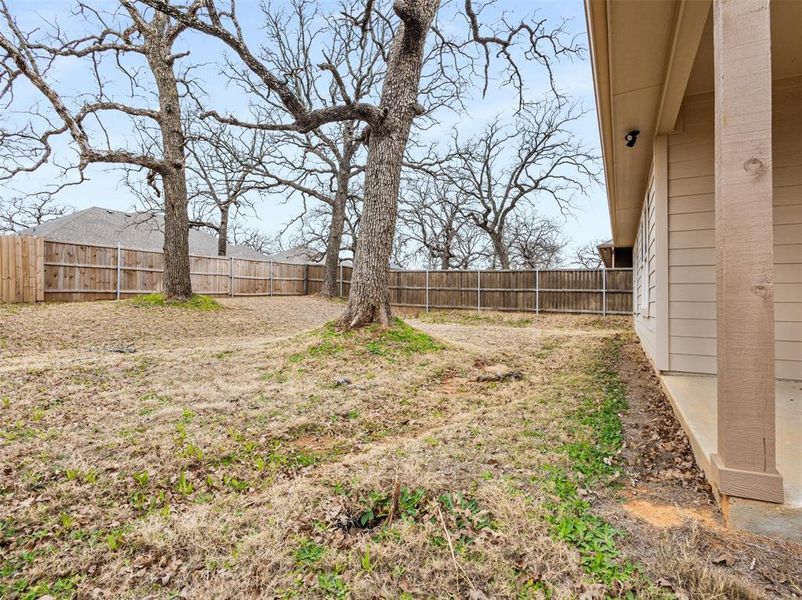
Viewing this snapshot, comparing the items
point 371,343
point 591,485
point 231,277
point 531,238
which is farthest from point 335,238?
point 591,485

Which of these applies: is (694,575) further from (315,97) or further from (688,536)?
(315,97)

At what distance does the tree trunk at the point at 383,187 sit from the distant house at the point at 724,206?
2.58 m

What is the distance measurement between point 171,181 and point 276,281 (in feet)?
22.9

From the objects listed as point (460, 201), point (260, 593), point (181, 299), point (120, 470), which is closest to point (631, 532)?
point (260, 593)

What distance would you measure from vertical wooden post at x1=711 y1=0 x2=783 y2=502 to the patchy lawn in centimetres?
30

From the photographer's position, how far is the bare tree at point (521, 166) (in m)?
16.2

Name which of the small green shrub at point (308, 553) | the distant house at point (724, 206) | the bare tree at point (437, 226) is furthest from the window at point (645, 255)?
the bare tree at point (437, 226)

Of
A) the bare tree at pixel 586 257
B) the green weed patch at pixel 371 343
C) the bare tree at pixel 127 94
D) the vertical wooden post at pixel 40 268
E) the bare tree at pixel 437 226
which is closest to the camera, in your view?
the green weed patch at pixel 371 343

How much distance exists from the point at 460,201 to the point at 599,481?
1849 cm

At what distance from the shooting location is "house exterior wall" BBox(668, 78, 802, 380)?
3141mm

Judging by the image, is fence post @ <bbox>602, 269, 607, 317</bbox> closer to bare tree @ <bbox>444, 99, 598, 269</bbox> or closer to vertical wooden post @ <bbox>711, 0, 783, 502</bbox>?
bare tree @ <bbox>444, 99, 598, 269</bbox>

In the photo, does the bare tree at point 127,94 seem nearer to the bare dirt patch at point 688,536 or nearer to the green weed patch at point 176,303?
the green weed patch at point 176,303

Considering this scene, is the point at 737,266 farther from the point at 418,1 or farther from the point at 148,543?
the point at 418,1

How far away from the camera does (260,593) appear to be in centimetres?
137
